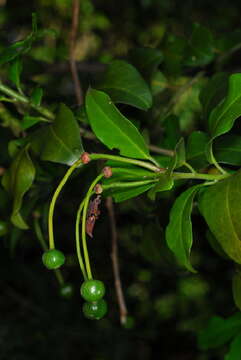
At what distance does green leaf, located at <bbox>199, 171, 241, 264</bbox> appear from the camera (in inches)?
29.9

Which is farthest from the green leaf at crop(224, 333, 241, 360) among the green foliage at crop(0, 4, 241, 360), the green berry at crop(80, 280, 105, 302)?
the green berry at crop(80, 280, 105, 302)

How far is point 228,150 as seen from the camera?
3.05 ft

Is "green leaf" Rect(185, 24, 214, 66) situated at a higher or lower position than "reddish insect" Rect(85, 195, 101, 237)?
higher

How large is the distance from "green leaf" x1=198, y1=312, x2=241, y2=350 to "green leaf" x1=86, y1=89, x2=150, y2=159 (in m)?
0.56

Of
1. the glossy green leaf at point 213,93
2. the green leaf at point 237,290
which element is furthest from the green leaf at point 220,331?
the glossy green leaf at point 213,93

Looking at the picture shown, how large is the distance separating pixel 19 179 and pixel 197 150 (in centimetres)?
31

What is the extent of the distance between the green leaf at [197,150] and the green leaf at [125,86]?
4.0 inches

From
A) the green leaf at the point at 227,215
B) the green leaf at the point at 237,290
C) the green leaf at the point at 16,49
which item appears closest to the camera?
the green leaf at the point at 227,215

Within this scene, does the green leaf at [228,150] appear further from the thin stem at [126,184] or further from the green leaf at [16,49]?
the green leaf at [16,49]

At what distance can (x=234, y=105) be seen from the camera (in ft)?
2.69

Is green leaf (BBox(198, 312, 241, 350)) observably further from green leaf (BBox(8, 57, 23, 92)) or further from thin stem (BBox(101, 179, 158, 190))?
green leaf (BBox(8, 57, 23, 92))

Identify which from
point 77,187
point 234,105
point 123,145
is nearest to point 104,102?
point 123,145

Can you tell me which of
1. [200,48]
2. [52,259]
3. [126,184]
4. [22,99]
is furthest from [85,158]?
[200,48]

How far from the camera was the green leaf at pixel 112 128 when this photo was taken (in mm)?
853
